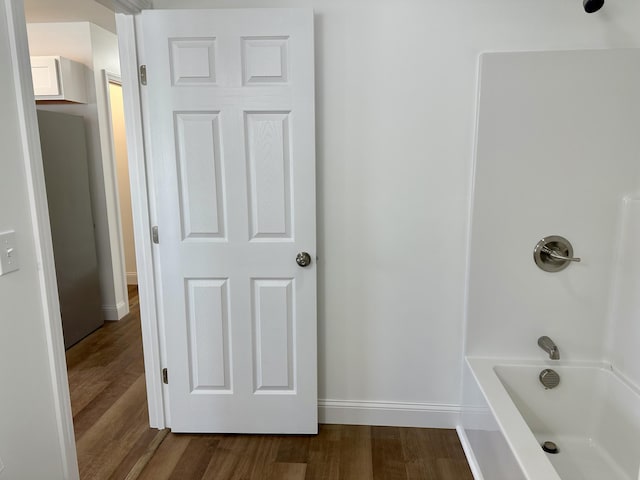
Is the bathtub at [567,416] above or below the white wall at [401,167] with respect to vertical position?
below

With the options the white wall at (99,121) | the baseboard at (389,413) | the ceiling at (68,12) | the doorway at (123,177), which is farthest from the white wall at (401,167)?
the doorway at (123,177)

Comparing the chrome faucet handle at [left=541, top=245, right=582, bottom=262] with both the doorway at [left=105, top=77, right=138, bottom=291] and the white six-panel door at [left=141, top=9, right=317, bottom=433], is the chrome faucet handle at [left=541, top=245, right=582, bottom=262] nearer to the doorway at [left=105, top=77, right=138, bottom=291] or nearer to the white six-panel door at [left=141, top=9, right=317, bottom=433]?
the white six-panel door at [left=141, top=9, right=317, bottom=433]

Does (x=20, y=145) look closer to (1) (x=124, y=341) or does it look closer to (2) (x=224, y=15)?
(2) (x=224, y=15)

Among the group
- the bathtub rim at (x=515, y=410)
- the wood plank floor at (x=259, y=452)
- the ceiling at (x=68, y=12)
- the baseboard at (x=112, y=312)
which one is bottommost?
the wood plank floor at (x=259, y=452)

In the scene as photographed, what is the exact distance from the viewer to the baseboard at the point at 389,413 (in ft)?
7.04

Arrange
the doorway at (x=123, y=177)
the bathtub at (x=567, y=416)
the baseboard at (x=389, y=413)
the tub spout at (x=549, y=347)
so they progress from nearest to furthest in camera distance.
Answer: the bathtub at (x=567, y=416), the tub spout at (x=549, y=347), the baseboard at (x=389, y=413), the doorway at (x=123, y=177)

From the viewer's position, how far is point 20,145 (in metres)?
1.15

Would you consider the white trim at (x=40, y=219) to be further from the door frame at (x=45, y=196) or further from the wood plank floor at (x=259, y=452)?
the wood plank floor at (x=259, y=452)

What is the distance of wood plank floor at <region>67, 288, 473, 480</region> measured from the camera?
185 centimetres

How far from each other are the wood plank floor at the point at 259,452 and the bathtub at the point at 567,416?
22 centimetres

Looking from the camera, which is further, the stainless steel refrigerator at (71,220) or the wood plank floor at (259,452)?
the stainless steel refrigerator at (71,220)

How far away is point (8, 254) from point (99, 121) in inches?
105

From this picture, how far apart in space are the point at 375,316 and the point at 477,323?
502 mm

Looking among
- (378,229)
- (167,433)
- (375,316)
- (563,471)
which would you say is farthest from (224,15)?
(563,471)
